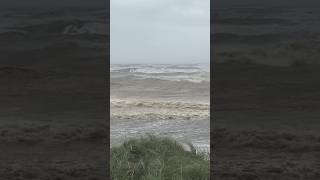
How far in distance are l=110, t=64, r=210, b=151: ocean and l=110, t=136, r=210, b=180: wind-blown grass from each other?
0.95 metres

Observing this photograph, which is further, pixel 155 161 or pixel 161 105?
pixel 161 105

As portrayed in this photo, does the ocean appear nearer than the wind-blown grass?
No

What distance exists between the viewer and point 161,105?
47.9 feet

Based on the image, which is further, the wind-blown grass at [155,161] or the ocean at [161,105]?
the ocean at [161,105]

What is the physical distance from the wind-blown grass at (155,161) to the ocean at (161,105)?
953 mm

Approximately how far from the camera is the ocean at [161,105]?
32.2ft

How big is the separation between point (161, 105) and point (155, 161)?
964 centimetres

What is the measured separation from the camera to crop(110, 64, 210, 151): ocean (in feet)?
32.2

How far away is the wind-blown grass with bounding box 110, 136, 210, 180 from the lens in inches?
181

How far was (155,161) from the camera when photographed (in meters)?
4.96
